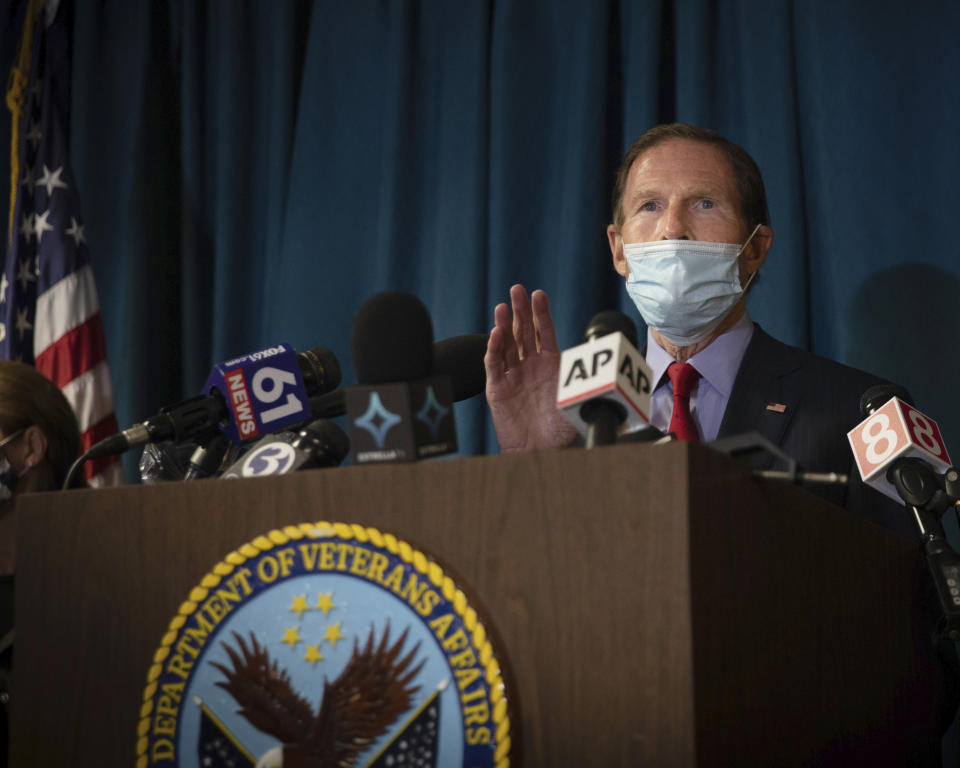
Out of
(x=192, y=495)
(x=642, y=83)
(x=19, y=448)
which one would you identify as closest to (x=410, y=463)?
(x=192, y=495)

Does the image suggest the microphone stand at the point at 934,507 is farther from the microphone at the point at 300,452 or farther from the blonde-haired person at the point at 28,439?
the blonde-haired person at the point at 28,439

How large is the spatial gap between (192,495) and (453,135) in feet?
7.22

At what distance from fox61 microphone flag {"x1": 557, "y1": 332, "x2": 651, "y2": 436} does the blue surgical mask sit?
1.11 meters

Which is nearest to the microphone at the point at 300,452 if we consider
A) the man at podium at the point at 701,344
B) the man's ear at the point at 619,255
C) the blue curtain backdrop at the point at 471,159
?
the man at podium at the point at 701,344

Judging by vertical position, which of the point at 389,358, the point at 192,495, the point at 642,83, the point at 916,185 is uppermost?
the point at 642,83

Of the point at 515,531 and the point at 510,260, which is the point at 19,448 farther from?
the point at 515,531

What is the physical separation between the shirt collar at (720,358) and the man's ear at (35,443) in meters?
1.45

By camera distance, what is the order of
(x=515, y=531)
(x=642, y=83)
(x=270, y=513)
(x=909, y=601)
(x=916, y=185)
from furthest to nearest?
(x=642, y=83) < (x=916, y=185) < (x=909, y=601) < (x=270, y=513) < (x=515, y=531)

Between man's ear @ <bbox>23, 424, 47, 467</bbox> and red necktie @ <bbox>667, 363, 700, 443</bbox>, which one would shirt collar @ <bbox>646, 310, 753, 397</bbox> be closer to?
red necktie @ <bbox>667, 363, 700, 443</bbox>

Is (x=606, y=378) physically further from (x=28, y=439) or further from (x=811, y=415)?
(x=28, y=439)

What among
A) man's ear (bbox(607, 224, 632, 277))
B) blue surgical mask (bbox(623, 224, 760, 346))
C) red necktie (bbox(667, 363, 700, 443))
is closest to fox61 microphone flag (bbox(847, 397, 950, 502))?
red necktie (bbox(667, 363, 700, 443))

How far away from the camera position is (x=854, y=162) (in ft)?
8.29

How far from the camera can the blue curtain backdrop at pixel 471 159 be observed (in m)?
2.51

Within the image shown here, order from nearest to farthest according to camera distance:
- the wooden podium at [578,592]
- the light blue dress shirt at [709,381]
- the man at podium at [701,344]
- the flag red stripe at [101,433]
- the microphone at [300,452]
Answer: the wooden podium at [578,592] < the microphone at [300,452] < the man at podium at [701,344] < the light blue dress shirt at [709,381] < the flag red stripe at [101,433]
